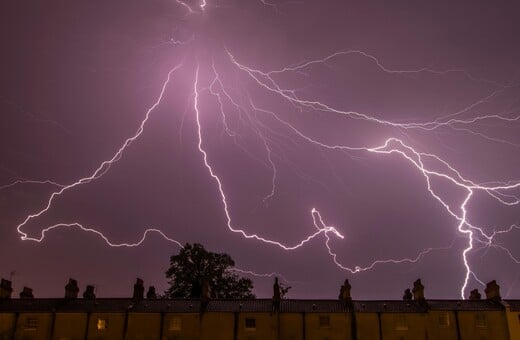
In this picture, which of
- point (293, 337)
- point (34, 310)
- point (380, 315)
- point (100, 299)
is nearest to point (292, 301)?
point (293, 337)

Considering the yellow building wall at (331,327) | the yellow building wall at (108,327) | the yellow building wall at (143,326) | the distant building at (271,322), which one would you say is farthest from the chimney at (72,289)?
the yellow building wall at (331,327)

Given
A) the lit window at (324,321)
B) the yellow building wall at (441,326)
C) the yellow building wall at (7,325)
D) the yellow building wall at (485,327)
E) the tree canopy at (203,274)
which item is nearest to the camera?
the yellow building wall at (485,327)

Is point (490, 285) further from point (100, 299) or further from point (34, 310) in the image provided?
point (34, 310)

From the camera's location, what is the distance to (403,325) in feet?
129

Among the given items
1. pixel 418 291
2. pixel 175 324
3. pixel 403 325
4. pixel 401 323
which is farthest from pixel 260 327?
pixel 418 291

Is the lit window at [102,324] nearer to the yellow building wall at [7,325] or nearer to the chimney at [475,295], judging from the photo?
the yellow building wall at [7,325]

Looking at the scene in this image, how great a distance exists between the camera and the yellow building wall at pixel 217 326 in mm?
39156

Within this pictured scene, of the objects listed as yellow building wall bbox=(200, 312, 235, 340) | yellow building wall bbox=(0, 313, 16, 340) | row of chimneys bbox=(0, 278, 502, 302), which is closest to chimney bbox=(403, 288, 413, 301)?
row of chimneys bbox=(0, 278, 502, 302)

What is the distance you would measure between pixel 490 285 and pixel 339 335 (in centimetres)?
1142

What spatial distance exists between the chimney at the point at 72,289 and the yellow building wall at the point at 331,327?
16558mm

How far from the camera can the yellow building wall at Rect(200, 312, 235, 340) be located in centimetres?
3916

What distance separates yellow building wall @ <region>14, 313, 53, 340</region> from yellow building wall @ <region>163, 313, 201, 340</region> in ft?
25.2

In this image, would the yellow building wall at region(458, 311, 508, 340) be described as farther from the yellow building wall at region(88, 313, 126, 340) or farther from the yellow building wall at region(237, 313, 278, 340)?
the yellow building wall at region(88, 313, 126, 340)

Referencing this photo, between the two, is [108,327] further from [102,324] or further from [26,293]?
[26,293]
